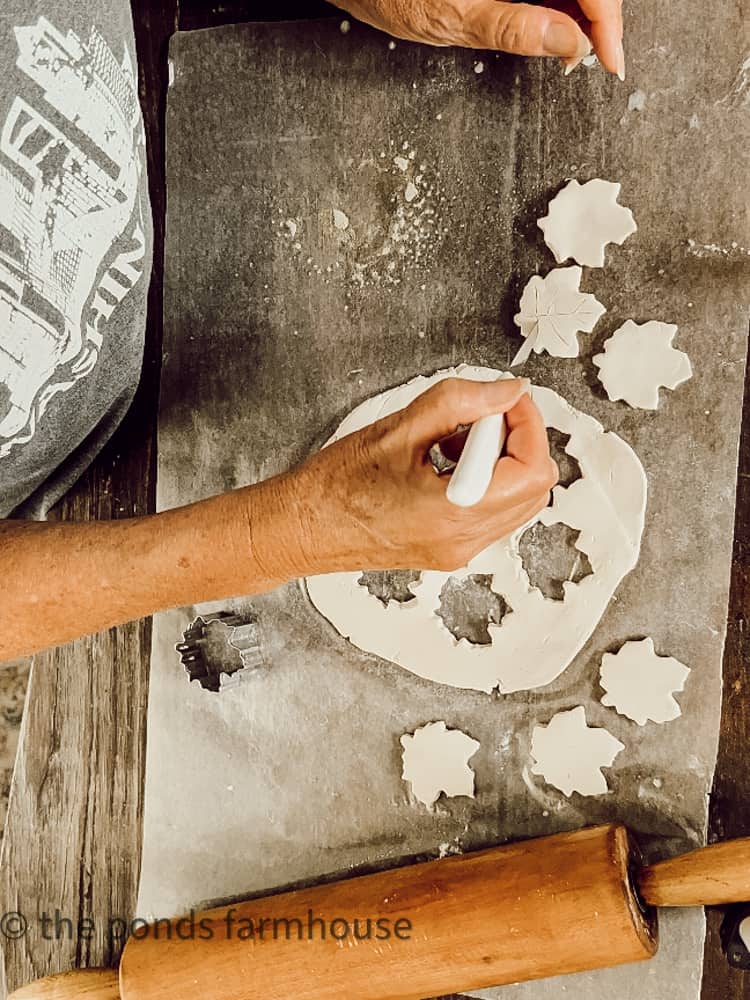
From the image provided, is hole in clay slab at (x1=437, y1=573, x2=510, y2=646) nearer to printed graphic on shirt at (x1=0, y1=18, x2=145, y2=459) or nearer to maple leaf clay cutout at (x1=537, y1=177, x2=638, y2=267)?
maple leaf clay cutout at (x1=537, y1=177, x2=638, y2=267)

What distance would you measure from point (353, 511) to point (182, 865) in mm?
730

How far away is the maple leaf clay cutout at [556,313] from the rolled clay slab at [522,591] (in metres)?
0.06

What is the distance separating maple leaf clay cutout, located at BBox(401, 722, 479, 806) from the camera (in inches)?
45.9

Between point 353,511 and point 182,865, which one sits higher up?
point 353,511

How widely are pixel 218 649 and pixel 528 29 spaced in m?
0.86

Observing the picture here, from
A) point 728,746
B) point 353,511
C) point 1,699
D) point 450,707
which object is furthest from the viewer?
point 1,699

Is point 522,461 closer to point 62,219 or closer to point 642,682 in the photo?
point 642,682

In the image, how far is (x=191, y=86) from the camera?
50.2 inches

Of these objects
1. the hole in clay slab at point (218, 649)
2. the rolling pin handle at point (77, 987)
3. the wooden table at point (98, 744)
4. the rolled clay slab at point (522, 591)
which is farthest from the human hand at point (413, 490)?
the rolling pin handle at point (77, 987)

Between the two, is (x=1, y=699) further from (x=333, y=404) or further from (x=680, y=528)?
(x=680, y=528)

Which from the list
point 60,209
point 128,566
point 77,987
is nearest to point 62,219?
point 60,209

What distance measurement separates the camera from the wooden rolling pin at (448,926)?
0.98 m

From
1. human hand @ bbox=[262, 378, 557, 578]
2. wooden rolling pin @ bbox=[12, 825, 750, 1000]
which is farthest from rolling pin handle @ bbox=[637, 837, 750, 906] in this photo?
human hand @ bbox=[262, 378, 557, 578]

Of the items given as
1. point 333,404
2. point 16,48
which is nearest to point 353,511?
point 333,404
